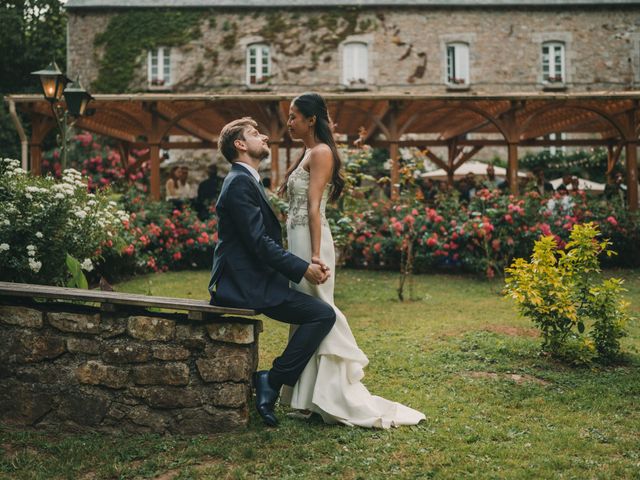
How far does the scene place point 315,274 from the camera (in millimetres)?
3398

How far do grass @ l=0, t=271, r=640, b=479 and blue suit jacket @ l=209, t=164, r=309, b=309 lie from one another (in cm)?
76

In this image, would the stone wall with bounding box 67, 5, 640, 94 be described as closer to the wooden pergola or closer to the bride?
the wooden pergola

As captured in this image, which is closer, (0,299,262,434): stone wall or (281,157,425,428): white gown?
(0,299,262,434): stone wall

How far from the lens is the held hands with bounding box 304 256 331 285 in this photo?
339 cm

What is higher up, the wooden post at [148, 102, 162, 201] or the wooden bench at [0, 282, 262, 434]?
the wooden post at [148, 102, 162, 201]

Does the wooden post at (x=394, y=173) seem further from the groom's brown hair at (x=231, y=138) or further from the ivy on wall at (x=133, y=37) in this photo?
the ivy on wall at (x=133, y=37)

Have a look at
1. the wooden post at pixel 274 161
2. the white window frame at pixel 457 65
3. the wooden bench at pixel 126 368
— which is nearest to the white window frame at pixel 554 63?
the white window frame at pixel 457 65

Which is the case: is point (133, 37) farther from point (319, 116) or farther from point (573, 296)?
point (573, 296)

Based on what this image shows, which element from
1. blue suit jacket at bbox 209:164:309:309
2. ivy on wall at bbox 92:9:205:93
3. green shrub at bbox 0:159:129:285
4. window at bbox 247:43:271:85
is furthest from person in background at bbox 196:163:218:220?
blue suit jacket at bbox 209:164:309:309

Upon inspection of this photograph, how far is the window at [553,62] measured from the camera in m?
19.4

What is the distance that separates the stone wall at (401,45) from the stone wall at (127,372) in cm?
1651

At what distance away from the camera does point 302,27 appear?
19156 millimetres

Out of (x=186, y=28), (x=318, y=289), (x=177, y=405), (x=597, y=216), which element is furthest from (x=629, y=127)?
(x=186, y=28)

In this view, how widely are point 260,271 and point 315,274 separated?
307 millimetres
